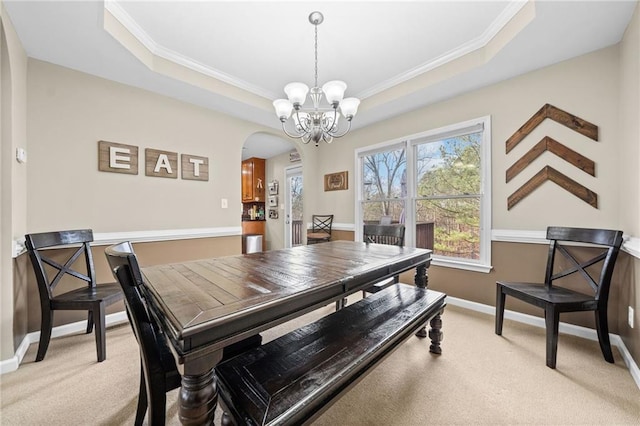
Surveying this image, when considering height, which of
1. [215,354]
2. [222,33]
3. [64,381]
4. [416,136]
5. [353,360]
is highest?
[222,33]

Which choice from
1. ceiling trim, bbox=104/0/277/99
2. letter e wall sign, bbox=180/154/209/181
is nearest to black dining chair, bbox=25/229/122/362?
letter e wall sign, bbox=180/154/209/181

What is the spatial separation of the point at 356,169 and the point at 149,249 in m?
3.09

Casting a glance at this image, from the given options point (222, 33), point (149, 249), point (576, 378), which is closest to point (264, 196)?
point (149, 249)

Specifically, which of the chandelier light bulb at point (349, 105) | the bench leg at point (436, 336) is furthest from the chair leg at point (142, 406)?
the chandelier light bulb at point (349, 105)

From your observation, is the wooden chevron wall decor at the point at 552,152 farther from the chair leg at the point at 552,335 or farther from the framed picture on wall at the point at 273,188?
the framed picture on wall at the point at 273,188

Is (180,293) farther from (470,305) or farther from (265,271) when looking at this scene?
(470,305)

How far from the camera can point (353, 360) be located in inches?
46.3

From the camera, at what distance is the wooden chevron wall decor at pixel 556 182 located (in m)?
2.22

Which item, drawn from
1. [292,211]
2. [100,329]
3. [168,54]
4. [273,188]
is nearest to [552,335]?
[100,329]

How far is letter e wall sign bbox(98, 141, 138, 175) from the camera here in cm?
256

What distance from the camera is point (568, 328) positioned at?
2312 millimetres

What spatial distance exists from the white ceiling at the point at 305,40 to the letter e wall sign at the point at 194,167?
718 millimetres

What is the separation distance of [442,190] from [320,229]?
2.20 metres

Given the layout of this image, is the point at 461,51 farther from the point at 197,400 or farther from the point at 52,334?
the point at 52,334
